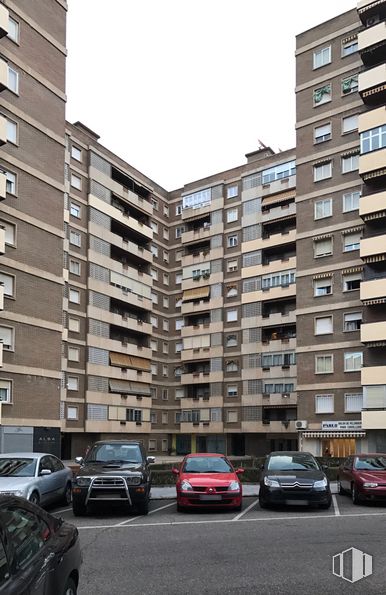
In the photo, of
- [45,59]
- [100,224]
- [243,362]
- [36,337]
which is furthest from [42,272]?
[243,362]

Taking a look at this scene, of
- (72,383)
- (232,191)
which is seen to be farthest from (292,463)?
(232,191)

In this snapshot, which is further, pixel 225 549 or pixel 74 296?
pixel 74 296

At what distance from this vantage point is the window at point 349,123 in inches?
1470

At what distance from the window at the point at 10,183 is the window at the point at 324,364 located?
60.5 feet

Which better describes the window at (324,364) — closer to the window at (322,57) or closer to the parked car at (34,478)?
the window at (322,57)

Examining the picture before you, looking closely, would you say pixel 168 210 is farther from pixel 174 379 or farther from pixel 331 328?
pixel 331 328

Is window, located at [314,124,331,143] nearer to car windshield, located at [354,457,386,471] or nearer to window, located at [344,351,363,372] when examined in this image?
window, located at [344,351,363,372]

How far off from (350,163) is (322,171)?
6.12ft

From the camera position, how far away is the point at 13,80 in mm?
30672

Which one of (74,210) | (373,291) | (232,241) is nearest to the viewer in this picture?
(373,291)

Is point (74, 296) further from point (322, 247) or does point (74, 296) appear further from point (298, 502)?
point (298, 502)

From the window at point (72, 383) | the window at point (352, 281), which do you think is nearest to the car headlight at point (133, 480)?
the window at point (352, 281)

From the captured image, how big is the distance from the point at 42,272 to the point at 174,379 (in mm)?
30421

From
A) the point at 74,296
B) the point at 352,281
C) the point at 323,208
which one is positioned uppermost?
the point at 323,208
